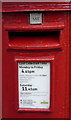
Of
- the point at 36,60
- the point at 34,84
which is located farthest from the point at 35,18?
the point at 34,84

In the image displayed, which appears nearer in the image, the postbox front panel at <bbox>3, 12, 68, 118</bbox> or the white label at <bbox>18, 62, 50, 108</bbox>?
the postbox front panel at <bbox>3, 12, 68, 118</bbox>

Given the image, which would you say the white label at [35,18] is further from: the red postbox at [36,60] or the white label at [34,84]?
the white label at [34,84]

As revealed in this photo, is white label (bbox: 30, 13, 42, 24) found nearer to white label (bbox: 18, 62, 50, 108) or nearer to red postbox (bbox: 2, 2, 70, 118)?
red postbox (bbox: 2, 2, 70, 118)

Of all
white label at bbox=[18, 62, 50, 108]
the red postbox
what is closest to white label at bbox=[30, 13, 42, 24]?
the red postbox

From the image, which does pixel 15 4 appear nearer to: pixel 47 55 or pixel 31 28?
pixel 31 28

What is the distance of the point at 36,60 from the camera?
2.20 metres

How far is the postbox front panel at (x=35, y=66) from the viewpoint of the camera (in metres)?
2.13

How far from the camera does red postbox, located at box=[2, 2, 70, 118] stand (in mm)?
2113

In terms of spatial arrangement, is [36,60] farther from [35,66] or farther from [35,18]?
[35,18]

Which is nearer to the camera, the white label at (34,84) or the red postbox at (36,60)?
the red postbox at (36,60)

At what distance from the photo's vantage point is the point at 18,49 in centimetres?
217

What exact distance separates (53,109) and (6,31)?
0.91m

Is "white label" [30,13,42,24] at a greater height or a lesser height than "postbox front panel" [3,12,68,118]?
greater

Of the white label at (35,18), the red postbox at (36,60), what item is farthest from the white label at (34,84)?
the white label at (35,18)
